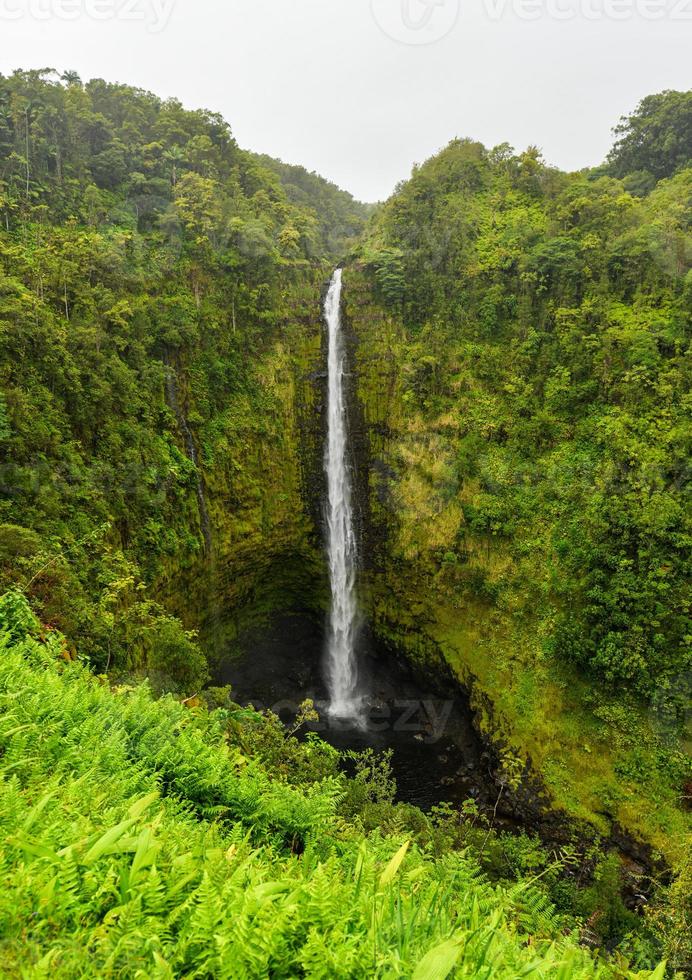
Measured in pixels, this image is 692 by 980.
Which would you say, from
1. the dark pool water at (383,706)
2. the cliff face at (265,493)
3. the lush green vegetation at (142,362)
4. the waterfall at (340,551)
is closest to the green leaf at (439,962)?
the lush green vegetation at (142,362)

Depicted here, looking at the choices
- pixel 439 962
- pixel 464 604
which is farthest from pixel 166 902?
pixel 464 604

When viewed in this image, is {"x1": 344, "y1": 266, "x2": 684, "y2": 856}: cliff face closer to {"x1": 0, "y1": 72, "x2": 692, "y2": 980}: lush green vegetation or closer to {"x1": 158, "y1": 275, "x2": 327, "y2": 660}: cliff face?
{"x1": 0, "y1": 72, "x2": 692, "y2": 980}: lush green vegetation

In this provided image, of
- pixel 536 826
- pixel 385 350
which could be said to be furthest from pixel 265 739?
pixel 385 350

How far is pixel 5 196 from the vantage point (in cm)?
1531

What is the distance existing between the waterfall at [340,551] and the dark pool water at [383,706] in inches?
21.9

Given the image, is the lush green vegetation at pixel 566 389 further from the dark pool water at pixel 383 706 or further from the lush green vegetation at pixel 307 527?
the dark pool water at pixel 383 706

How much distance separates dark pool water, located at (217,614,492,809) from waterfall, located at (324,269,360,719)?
56 centimetres

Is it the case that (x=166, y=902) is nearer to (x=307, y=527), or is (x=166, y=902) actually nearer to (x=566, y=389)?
(x=566, y=389)

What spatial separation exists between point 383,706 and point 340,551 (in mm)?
5716

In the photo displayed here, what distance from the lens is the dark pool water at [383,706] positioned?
13477mm

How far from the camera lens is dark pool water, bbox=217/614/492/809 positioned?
44.2 feet

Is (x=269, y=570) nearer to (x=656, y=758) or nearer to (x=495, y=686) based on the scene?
(x=495, y=686)

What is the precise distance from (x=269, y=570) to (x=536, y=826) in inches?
459

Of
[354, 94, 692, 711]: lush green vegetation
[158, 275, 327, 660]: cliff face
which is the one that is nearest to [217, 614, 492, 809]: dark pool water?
[158, 275, 327, 660]: cliff face
